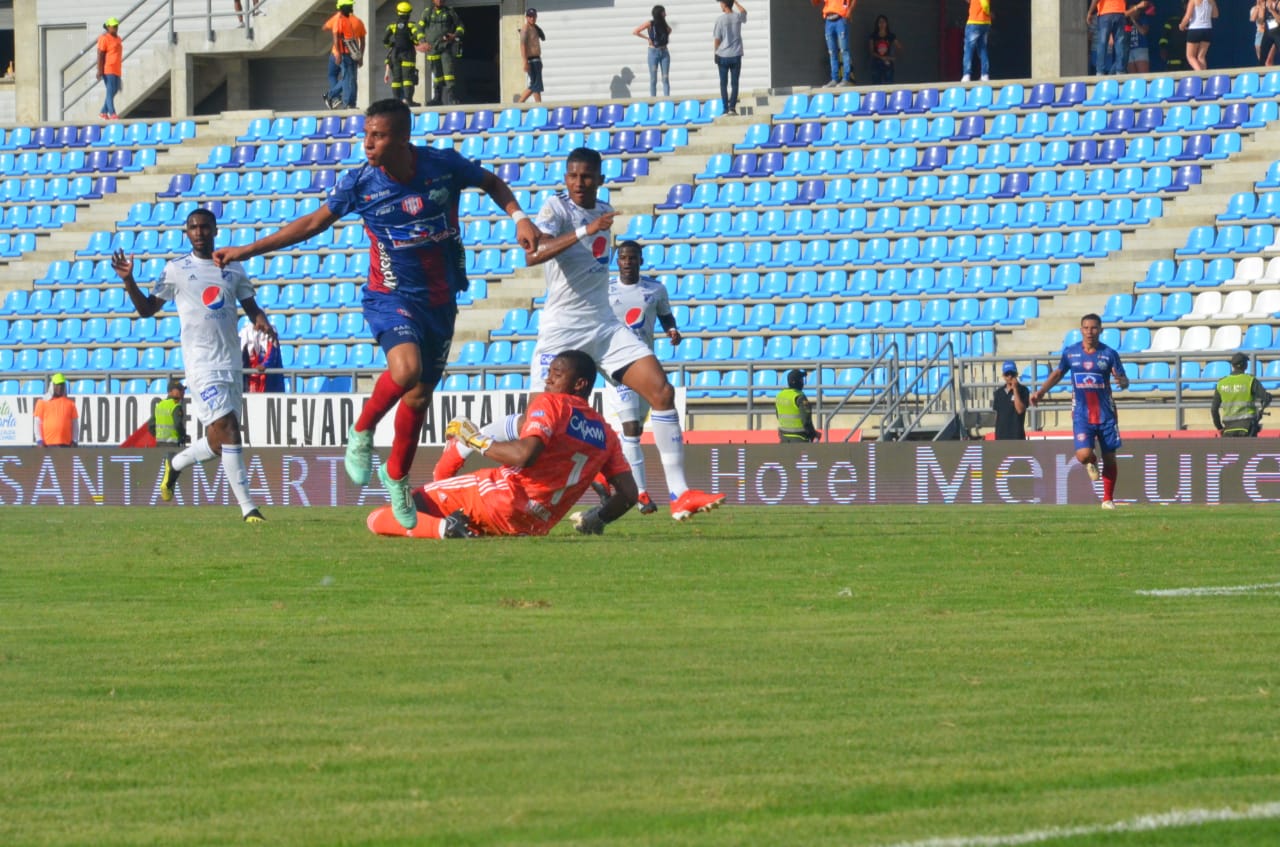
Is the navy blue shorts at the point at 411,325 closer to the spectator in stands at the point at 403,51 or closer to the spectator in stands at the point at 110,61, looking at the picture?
the spectator in stands at the point at 403,51

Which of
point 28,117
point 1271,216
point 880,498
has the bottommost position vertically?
point 880,498

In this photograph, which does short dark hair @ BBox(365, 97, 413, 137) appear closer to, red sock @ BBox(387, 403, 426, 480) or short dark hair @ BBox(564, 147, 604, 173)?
red sock @ BBox(387, 403, 426, 480)

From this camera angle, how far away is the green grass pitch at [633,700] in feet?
16.0

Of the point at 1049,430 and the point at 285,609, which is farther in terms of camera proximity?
the point at 1049,430

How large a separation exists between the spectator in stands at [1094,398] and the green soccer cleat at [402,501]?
8798mm

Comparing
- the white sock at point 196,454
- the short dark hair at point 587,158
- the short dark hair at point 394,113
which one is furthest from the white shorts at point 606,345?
the white sock at point 196,454

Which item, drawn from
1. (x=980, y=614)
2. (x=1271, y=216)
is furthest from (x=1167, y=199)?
(x=980, y=614)

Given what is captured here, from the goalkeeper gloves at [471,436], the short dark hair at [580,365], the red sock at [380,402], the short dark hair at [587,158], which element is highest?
the short dark hair at [587,158]

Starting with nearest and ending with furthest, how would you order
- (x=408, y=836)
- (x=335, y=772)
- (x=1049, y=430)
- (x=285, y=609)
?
1. (x=408, y=836)
2. (x=335, y=772)
3. (x=285, y=609)
4. (x=1049, y=430)

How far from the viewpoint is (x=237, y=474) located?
1606cm

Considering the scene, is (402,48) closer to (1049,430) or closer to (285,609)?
(1049,430)

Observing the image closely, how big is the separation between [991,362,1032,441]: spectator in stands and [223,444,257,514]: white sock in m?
9.41

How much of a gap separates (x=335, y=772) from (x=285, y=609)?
371cm

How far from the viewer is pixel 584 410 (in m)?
12.3
